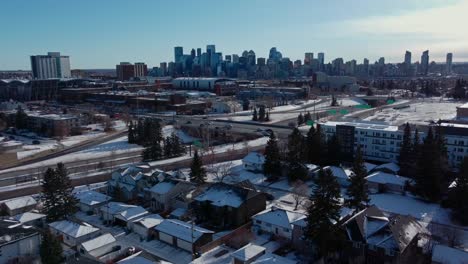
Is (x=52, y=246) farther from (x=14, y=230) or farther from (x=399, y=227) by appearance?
(x=399, y=227)

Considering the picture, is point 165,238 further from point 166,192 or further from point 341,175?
point 341,175

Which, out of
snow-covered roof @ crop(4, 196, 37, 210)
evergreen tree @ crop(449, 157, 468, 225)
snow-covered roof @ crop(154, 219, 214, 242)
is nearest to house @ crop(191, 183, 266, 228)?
snow-covered roof @ crop(154, 219, 214, 242)

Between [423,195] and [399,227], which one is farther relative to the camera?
[423,195]

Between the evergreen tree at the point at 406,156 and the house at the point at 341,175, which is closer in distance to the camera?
the house at the point at 341,175

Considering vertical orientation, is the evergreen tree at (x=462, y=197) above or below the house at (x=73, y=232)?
above

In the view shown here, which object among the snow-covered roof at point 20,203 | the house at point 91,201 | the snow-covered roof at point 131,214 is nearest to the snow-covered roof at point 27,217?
the snow-covered roof at point 20,203

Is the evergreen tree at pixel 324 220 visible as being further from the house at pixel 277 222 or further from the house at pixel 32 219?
the house at pixel 32 219

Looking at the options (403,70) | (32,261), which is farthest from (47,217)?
A: (403,70)
